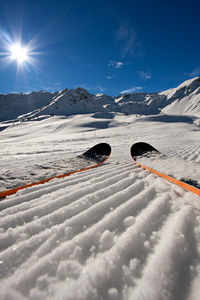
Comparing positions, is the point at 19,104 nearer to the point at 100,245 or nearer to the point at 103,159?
the point at 103,159

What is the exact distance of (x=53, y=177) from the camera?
284 cm

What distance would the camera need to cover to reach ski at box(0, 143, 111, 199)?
2286 mm

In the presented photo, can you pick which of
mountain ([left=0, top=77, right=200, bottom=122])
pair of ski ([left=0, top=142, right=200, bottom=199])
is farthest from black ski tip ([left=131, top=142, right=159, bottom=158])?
mountain ([left=0, top=77, right=200, bottom=122])

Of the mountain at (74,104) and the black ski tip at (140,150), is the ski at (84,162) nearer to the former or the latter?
the black ski tip at (140,150)

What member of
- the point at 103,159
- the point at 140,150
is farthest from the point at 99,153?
the point at 140,150

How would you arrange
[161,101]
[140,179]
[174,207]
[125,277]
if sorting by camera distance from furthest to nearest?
[161,101] < [140,179] < [174,207] < [125,277]

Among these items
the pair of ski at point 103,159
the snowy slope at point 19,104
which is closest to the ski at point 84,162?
the pair of ski at point 103,159

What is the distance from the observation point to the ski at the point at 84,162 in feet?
7.50

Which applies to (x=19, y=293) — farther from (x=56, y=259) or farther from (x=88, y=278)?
(x=88, y=278)

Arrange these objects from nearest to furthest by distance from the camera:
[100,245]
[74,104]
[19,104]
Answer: [100,245], [74,104], [19,104]

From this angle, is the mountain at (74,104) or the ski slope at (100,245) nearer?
the ski slope at (100,245)

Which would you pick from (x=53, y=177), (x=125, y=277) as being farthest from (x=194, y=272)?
(x=53, y=177)

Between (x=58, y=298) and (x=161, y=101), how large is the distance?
15038cm

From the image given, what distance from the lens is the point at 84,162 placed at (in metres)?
4.07
